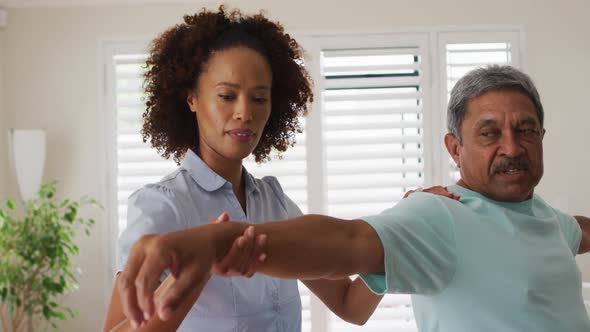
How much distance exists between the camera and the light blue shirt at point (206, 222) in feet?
4.13

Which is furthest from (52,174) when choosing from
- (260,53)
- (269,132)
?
(260,53)

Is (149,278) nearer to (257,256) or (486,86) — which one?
(257,256)

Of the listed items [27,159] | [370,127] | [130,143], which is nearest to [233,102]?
[370,127]

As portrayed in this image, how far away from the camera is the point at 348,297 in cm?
Answer: 156

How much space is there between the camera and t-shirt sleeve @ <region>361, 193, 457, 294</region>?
0.93m

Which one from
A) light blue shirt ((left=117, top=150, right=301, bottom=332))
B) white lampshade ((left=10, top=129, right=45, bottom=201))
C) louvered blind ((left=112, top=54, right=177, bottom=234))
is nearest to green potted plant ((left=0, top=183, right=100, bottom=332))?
white lampshade ((left=10, top=129, right=45, bottom=201))

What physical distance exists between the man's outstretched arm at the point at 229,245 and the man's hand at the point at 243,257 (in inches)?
0.5

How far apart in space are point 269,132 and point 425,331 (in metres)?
0.85

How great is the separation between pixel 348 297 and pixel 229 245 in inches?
34.8

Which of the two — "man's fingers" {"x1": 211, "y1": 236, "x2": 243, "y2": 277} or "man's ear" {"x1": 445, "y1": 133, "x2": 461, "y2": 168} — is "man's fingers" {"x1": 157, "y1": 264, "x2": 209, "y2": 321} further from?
"man's ear" {"x1": 445, "y1": 133, "x2": 461, "y2": 168}

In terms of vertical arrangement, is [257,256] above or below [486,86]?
below

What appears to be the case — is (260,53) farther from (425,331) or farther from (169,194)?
(425,331)

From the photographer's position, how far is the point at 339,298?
5.12 ft

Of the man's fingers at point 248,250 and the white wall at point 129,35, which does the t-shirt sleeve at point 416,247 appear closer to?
the man's fingers at point 248,250
